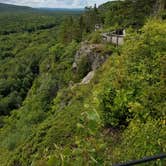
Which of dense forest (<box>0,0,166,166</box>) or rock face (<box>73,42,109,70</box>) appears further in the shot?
rock face (<box>73,42,109,70</box>)

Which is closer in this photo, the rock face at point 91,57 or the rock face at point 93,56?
the rock face at point 93,56

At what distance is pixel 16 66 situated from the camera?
6531 centimetres

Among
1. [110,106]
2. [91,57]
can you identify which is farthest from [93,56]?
[110,106]

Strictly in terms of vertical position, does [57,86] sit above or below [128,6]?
below

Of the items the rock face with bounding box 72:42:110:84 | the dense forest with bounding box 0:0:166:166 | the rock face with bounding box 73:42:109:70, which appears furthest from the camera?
the rock face with bounding box 72:42:110:84

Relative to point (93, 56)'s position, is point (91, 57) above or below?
below

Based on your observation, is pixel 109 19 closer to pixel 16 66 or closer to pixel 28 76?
pixel 28 76

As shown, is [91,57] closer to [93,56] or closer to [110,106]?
[93,56]

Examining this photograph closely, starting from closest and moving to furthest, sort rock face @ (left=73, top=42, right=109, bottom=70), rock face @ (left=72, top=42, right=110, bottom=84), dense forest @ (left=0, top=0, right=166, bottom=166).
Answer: dense forest @ (left=0, top=0, right=166, bottom=166), rock face @ (left=73, top=42, right=109, bottom=70), rock face @ (left=72, top=42, right=110, bottom=84)

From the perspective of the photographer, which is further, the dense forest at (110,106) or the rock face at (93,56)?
the rock face at (93,56)

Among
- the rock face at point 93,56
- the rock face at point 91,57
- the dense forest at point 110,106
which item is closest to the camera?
the dense forest at point 110,106

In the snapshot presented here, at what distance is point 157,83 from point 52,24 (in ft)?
412

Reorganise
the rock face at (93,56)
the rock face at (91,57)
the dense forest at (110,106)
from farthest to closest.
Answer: the rock face at (91,57) < the rock face at (93,56) < the dense forest at (110,106)

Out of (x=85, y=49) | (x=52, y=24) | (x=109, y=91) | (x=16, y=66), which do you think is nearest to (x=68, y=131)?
(x=109, y=91)
